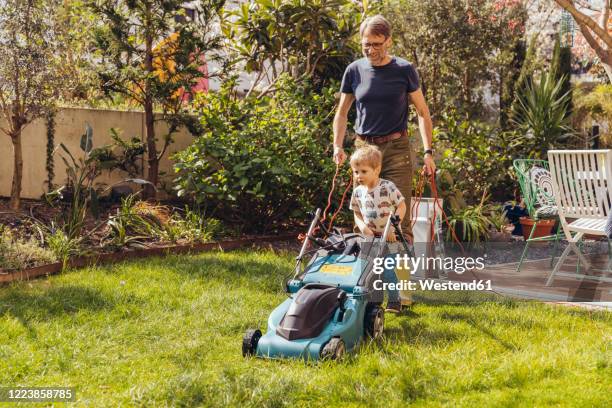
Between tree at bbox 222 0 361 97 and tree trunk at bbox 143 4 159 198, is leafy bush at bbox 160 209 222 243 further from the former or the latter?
tree at bbox 222 0 361 97

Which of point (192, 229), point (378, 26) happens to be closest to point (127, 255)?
point (192, 229)

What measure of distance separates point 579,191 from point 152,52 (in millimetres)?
5134

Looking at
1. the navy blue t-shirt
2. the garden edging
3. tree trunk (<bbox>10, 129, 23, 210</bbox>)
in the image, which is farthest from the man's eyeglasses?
tree trunk (<bbox>10, 129, 23, 210</bbox>)

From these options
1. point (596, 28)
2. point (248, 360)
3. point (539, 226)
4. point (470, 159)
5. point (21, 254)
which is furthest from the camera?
point (470, 159)

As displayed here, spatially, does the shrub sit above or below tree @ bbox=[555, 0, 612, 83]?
below

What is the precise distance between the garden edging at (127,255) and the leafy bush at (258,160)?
1.42 ft

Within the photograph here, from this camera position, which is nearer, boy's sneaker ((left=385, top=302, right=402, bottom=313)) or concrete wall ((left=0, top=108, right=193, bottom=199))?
boy's sneaker ((left=385, top=302, right=402, bottom=313))

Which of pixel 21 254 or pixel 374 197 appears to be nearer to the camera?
pixel 374 197

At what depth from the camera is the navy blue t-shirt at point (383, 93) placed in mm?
4777

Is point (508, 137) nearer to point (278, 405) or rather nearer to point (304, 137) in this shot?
point (304, 137)

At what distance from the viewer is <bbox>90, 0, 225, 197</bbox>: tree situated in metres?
7.98

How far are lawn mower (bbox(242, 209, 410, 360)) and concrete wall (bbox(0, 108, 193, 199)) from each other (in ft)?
16.9

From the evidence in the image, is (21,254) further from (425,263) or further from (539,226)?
(539,226)

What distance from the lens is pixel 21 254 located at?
→ 5.88 meters
